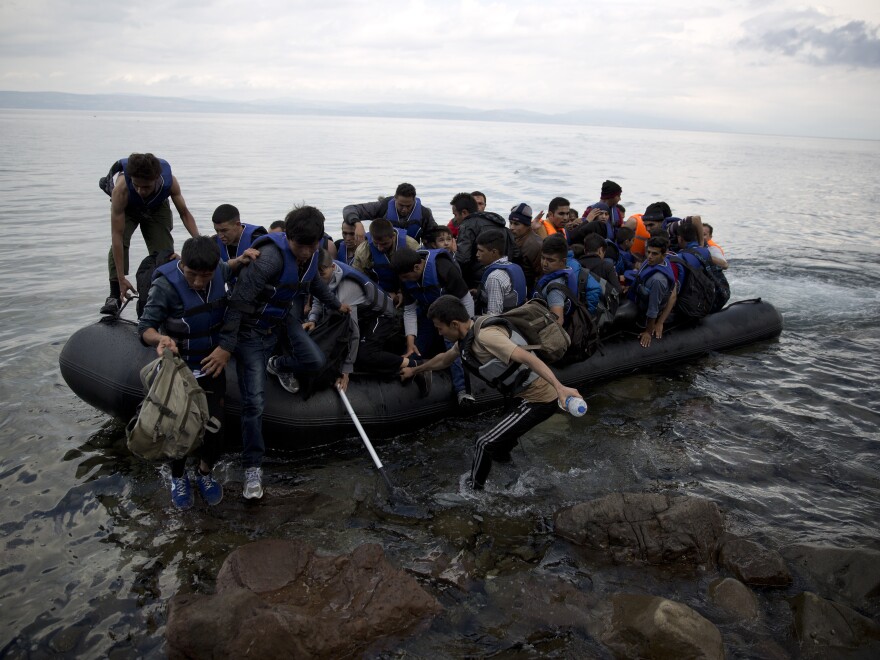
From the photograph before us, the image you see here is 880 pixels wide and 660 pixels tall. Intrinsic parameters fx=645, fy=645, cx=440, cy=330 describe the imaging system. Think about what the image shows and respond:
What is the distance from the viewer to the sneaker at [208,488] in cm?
463

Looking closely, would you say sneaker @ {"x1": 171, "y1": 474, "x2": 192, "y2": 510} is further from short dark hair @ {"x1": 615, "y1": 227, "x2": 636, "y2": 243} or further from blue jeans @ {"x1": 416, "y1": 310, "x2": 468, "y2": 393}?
short dark hair @ {"x1": 615, "y1": 227, "x2": 636, "y2": 243}

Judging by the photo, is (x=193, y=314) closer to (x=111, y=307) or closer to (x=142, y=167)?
(x=142, y=167)

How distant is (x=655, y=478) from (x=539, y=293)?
6.06ft

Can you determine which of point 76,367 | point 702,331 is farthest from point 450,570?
point 702,331

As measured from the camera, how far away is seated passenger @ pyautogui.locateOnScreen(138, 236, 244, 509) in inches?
154

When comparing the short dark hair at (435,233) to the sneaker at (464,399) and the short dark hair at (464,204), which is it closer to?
the short dark hair at (464,204)

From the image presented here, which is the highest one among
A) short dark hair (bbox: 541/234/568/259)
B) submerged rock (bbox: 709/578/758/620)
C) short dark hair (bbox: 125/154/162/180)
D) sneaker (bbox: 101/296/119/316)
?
short dark hair (bbox: 125/154/162/180)

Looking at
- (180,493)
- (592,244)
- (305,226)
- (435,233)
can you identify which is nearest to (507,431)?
(305,226)

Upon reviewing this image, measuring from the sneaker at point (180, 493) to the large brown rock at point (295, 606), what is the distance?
0.82m

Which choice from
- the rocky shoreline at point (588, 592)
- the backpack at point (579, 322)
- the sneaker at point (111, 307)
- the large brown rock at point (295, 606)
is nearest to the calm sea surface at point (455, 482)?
the rocky shoreline at point (588, 592)

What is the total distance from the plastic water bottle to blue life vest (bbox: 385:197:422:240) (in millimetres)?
A: 3661

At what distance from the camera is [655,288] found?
6.97 m

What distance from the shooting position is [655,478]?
17.6 feet

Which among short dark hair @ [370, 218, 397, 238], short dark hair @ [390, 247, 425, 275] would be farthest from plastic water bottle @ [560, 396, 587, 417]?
short dark hair @ [370, 218, 397, 238]
